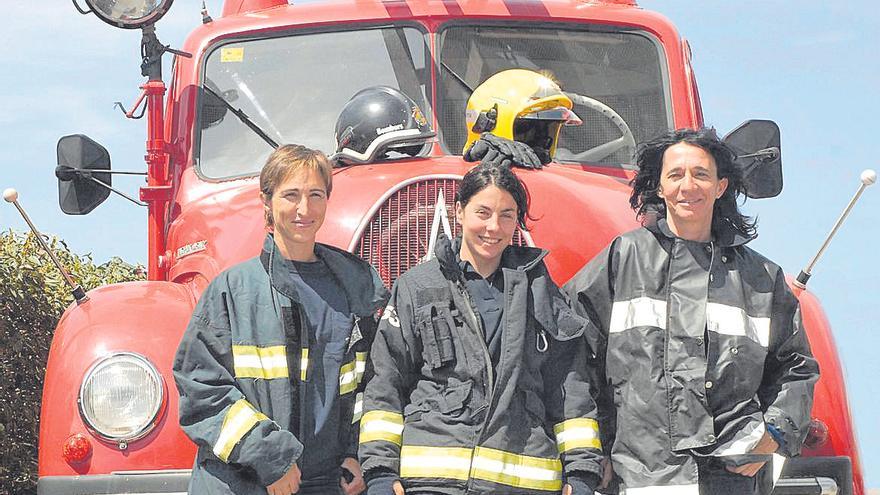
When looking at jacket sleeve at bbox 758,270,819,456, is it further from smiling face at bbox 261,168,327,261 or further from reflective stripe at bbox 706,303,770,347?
smiling face at bbox 261,168,327,261

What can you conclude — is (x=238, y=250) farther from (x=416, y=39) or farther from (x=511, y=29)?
(x=511, y=29)

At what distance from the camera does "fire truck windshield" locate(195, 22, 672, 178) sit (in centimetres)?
564

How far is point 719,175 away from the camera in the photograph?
12.7 feet

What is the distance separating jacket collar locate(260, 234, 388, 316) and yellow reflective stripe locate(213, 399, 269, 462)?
1.21 ft

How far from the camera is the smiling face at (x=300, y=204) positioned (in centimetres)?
375

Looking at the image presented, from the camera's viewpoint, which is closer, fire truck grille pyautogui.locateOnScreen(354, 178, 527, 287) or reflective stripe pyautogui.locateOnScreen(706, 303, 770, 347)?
reflective stripe pyautogui.locateOnScreen(706, 303, 770, 347)

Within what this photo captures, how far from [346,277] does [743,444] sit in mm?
1229

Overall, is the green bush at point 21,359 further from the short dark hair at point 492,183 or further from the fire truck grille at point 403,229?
the short dark hair at point 492,183

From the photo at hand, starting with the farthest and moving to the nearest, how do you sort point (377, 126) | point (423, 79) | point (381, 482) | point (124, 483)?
point (423, 79), point (377, 126), point (124, 483), point (381, 482)

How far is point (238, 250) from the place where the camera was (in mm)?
4969

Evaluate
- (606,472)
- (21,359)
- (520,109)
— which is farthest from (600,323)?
(21,359)

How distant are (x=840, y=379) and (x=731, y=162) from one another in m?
1.33

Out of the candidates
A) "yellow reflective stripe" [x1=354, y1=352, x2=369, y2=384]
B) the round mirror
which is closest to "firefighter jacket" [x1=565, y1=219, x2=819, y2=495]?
"yellow reflective stripe" [x1=354, y1=352, x2=369, y2=384]

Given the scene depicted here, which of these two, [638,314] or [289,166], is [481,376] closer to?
[638,314]
